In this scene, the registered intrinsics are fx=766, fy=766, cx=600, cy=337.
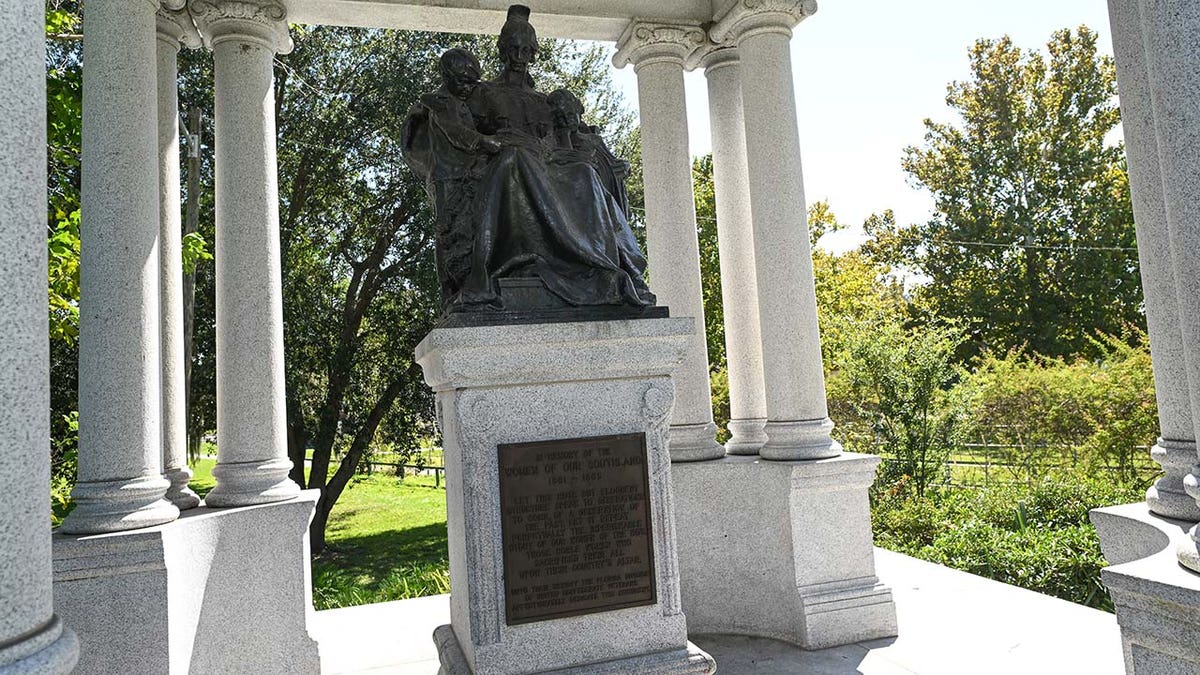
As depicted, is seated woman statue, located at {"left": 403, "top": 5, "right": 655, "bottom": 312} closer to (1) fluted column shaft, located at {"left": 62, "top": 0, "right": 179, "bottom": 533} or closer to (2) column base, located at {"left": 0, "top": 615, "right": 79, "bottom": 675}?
(1) fluted column shaft, located at {"left": 62, "top": 0, "right": 179, "bottom": 533}

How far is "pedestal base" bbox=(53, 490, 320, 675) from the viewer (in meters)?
6.12

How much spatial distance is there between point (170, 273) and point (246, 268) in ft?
2.49

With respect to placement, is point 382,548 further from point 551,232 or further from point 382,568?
point 551,232

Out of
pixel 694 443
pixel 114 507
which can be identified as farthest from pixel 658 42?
pixel 114 507

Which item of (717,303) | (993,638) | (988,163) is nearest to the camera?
(993,638)

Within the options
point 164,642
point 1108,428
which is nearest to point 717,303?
point 1108,428

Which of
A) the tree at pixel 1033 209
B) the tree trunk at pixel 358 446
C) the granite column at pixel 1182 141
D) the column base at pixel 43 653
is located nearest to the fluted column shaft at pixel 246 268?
the column base at pixel 43 653

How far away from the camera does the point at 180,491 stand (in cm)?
852

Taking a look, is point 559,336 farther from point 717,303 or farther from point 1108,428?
point 717,303

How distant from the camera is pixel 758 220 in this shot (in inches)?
375

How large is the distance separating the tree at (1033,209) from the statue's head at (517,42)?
34685 mm

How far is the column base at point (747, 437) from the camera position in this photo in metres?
10.3

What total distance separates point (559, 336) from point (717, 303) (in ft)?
74.8

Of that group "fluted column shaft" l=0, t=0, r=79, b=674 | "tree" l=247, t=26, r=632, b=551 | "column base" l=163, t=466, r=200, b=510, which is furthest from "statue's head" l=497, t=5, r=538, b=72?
"tree" l=247, t=26, r=632, b=551
